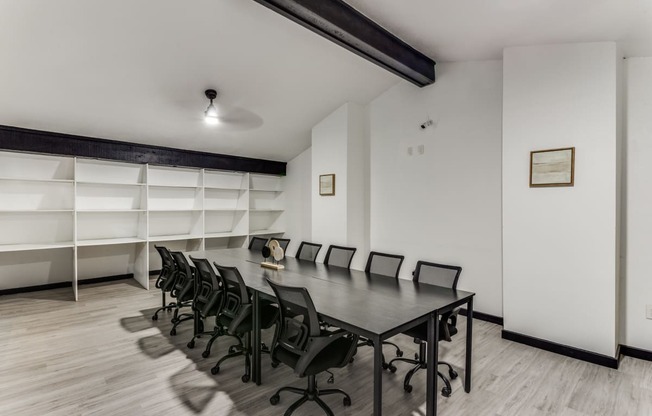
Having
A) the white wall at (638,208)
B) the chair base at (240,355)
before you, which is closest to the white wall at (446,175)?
the white wall at (638,208)

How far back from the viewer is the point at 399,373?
9.03 ft

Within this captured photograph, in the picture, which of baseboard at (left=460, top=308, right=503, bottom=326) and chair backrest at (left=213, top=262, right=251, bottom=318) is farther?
baseboard at (left=460, top=308, right=503, bottom=326)

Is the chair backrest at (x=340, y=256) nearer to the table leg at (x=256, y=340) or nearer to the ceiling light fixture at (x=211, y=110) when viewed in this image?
the table leg at (x=256, y=340)

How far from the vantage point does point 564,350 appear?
3070mm

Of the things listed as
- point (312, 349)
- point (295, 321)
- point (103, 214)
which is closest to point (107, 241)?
point (103, 214)

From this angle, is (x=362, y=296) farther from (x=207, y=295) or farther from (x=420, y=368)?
(x=207, y=295)

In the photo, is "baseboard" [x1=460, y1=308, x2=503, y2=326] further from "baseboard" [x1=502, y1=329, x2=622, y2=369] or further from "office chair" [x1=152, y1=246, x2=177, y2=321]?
"office chair" [x1=152, y1=246, x2=177, y2=321]

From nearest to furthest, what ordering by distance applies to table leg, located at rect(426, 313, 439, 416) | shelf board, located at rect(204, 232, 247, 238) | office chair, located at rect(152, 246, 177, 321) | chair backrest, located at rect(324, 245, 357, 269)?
1. table leg, located at rect(426, 313, 439, 416)
2. chair backrest, located at rect(324, 245, 357, 269)
3. office chair, located at rect(152, 246, 177, 321)
4. shelf board, located at rect(204, 232, 247, 238)

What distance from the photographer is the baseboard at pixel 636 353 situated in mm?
2988

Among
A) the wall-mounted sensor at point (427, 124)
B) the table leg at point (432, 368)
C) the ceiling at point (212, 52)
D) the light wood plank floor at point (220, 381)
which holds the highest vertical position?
the ceiling at point (212, 52)

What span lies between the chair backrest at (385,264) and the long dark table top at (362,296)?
0.12 m

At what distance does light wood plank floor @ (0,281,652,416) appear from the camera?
2279 mm

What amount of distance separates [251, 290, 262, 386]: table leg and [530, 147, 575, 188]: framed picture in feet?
9.44

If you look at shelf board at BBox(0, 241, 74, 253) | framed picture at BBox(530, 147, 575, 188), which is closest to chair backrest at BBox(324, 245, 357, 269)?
framed picture at BBox(530, 147, 575, 188)
